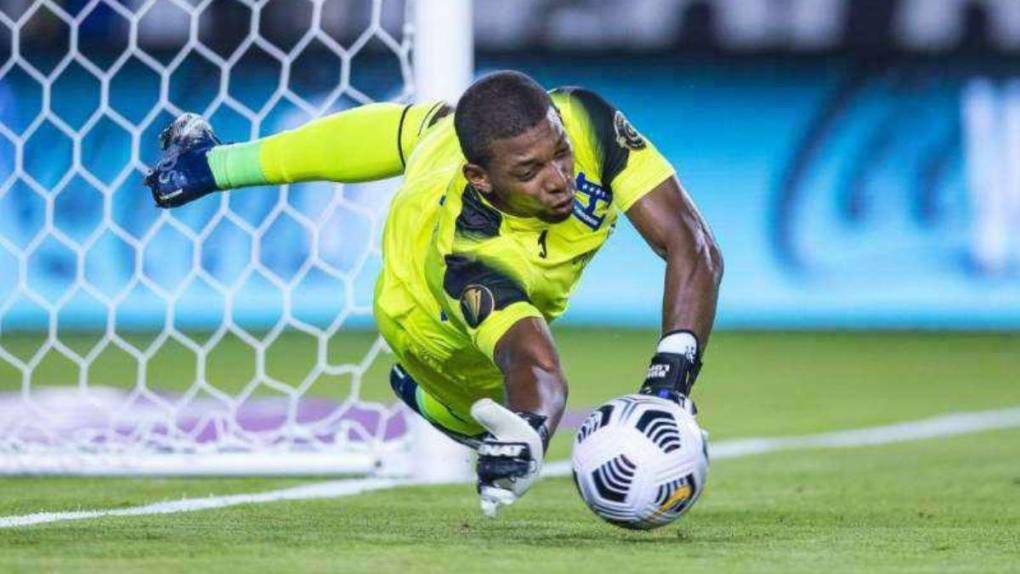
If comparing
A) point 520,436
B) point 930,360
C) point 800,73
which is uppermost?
point 520,436

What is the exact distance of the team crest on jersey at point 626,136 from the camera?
16.8 feet

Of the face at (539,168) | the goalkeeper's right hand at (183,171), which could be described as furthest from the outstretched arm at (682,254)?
the goalkeeper's right hand at (183,171)

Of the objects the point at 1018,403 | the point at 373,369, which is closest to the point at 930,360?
the point at 1018,403

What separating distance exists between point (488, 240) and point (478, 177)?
0.18 meters

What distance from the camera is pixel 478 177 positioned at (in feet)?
16.3

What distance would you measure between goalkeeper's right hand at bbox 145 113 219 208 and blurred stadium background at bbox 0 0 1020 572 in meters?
0.93

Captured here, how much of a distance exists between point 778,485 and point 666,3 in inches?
376

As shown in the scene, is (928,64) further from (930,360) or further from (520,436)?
(520,436)

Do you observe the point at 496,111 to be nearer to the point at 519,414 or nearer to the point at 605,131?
the point at 605,131

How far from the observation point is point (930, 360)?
13305 mm

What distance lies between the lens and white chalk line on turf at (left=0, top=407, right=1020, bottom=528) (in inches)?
222

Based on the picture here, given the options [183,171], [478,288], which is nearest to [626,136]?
[478,288]

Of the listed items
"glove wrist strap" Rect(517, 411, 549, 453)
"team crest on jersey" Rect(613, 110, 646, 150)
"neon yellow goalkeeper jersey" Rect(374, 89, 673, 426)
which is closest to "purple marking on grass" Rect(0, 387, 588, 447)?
"neon yellow goalkeeper jersey" Rect(374, 89, 673, 426)

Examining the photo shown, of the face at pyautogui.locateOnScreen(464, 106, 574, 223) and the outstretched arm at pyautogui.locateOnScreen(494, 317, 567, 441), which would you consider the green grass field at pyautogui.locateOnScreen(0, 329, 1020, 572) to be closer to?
the outstretched arm at pyautogui.locateOnScreen(494, 317, 567, 441)
